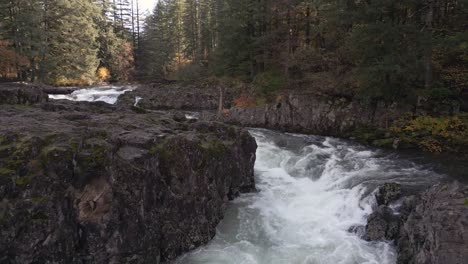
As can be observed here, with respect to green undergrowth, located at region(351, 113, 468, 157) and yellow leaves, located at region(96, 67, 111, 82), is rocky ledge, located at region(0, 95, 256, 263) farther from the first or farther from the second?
yellow leaves, located at region(96, 67, 111, 82)

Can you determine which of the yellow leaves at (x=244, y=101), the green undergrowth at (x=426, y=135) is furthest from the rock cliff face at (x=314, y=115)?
the yellow leaves at (x=244, y=101)

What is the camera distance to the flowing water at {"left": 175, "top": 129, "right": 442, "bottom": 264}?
927 cm

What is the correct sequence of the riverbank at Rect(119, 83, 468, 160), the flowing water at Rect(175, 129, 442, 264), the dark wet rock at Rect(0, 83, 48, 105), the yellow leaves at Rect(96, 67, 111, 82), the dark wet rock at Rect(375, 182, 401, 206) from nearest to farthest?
1. the flowing water at Rect(175, 129, 442, 264)
2. the dark wet rock at Rect(375, 182, 401, 206)
3. the dark wet rock at Rect(0, 83, 48, 105)
4. the riverbank at Rect(119, 83, 468, 160)
5. the yellow leaves at Rect(96, 67, 111, 82)

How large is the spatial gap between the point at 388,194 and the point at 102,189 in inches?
Result: 335

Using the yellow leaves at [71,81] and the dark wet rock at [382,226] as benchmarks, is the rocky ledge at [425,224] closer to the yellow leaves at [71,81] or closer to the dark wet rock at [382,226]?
the dark wet rock at [382,226]

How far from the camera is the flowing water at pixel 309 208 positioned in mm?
9266

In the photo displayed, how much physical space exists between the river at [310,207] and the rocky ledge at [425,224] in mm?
337

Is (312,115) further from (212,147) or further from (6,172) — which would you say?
(6,172)

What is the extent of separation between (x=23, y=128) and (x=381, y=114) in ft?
56.6

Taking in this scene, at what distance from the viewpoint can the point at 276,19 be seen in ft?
95.1

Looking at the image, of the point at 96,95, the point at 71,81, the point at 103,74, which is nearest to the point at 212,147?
the point at 96,95

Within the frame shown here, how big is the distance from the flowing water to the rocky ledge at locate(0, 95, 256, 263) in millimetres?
1067

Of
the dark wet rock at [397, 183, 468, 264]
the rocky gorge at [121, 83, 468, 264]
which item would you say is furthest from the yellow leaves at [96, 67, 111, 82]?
the dark wet rock at [397, 183, 468, 264]

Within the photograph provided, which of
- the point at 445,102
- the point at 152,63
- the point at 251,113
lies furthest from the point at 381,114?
the point at 152,63
